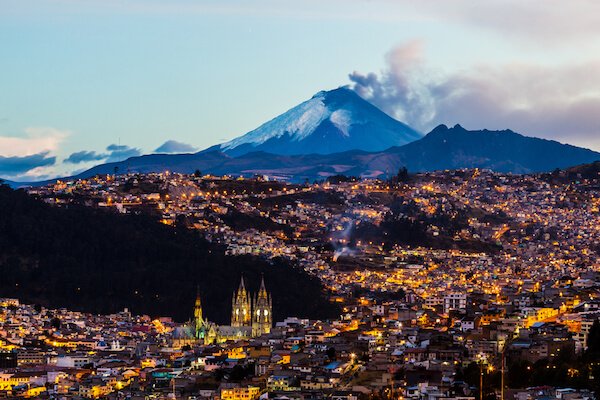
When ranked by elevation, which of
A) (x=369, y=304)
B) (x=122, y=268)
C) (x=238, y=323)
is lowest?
(x=238, y=323)

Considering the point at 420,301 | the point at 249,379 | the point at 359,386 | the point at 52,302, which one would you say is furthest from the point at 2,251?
the point at 359,386

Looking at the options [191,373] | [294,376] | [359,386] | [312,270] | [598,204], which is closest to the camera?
[359,386]

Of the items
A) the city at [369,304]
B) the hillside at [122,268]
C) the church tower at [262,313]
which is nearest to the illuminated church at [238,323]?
the church tower at [262,313]

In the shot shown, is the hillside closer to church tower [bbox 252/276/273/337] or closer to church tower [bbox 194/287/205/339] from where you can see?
church tower [bbox 194/287/205/339]

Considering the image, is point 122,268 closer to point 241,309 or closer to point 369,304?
point 241,309

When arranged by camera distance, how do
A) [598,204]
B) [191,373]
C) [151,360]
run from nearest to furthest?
[191,373] < [151,360] < [598,204]

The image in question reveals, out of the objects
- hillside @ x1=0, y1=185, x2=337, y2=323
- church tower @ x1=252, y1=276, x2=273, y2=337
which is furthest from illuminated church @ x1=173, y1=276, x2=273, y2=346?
hillside @ x1=0, y1=185, x2=337, y2=323

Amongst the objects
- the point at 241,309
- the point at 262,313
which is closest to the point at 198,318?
the point at 241,309

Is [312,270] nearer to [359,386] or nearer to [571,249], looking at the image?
[571,249]
